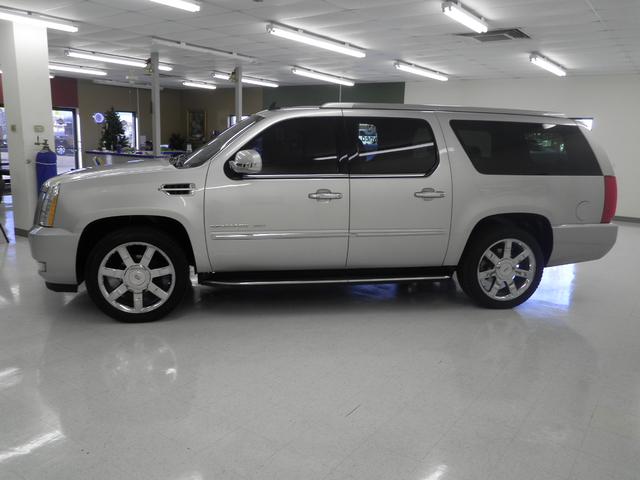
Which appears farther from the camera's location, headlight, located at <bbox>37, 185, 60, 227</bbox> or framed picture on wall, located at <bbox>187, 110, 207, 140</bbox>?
framed picture on wall, located at <bbox>187, 110, 207, 140</bbox>

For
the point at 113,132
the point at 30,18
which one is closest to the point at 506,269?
the point at 30,18

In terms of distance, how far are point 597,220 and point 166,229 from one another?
12.1ft

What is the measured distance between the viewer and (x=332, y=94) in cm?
1656

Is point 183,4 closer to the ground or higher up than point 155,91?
higher up

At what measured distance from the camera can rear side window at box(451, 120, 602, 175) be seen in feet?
14.3

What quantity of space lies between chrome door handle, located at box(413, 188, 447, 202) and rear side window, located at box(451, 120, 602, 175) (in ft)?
1.36

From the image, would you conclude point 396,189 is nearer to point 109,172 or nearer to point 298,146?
point 298,146

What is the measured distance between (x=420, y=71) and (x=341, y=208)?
8954 millimetres

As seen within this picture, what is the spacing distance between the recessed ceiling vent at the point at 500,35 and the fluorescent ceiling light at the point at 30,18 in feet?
20.3

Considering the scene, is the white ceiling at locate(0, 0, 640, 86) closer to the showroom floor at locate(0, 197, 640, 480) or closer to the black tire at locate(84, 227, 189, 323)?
the showroom floor at locate(0, 197, 640, 480)

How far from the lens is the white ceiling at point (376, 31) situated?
673 cm

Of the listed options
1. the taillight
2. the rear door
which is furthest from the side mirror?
the taillight

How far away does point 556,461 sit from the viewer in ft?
7.91

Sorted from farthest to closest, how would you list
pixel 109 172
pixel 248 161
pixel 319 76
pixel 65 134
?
pixel 65 134 < pixel 319 76 < pixel 109 172 < pixel 248 161
